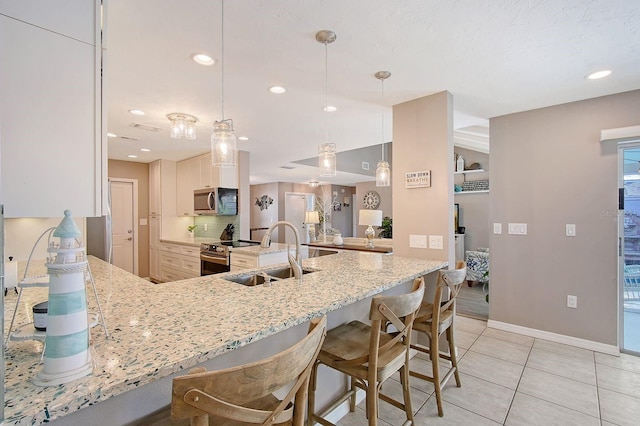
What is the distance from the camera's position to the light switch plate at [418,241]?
2.70 meters

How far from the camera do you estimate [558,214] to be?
3.00m

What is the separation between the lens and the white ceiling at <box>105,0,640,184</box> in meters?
1.56

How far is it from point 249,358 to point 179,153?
4.64m

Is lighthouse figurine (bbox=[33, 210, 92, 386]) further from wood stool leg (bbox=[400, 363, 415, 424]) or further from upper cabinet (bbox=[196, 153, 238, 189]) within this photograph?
upper cabinet (bbox=[196, 153, 238, 189])

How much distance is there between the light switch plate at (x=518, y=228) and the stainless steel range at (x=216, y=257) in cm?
332

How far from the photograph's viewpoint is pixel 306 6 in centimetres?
153

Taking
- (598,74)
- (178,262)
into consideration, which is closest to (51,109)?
(598,74)

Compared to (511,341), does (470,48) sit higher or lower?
higher

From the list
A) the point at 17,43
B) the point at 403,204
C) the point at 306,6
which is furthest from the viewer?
the point at 403,204

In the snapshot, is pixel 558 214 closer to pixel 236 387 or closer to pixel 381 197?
pixel 236 387

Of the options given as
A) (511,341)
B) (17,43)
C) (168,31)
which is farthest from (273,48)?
(511,341)

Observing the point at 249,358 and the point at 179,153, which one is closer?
the point at 249,358

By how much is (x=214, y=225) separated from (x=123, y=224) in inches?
71.5

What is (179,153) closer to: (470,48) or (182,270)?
(182,270)
